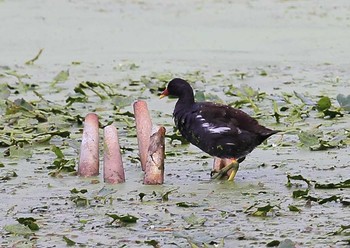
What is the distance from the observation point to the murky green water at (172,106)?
4551 mm

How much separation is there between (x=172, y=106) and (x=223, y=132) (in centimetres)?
204

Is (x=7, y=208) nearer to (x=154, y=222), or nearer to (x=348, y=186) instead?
(x=154, y=222)

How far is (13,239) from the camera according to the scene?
14.3ft

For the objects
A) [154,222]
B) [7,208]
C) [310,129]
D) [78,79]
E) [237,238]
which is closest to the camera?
[237,238]

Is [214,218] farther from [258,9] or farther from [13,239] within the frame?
[258,9]

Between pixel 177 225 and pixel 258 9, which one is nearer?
pixel 177 225

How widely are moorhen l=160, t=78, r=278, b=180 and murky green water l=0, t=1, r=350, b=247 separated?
0.16 m

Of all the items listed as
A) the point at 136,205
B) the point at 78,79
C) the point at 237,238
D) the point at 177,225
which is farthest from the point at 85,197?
the point at 78,79

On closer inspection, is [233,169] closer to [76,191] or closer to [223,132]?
[223,132]

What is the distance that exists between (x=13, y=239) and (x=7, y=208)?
595 millimetres

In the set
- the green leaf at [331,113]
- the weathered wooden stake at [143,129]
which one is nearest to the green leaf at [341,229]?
the weathered wooden stake at [143,129]

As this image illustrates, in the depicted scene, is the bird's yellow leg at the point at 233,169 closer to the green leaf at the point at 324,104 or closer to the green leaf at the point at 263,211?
the green leaf at the point at 263,211

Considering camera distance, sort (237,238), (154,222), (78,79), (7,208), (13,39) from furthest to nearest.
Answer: (13,39), (78,79), (7,208), (154,222), (237,238)

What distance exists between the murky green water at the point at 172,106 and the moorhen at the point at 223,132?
6.2 inches
